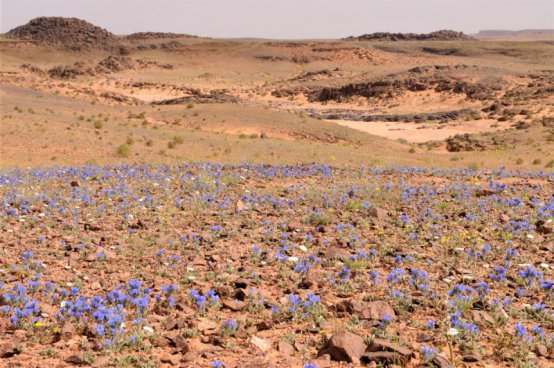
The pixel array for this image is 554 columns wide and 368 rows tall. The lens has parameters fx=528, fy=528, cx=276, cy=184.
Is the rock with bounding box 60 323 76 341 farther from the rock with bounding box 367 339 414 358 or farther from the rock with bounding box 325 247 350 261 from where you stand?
the rock with bounding box 325 247 350 261

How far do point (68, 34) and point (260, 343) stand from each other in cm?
12956

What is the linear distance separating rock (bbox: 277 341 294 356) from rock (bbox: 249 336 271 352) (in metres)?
0.10

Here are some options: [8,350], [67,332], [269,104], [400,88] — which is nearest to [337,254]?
[67,332]

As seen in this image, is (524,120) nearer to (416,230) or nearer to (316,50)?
(416,230)

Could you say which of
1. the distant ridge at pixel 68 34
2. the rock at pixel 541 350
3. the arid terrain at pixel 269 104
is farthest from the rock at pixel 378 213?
the distant ridge at pixel 68 34

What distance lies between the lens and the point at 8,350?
4211mm

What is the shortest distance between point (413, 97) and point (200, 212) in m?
56.0

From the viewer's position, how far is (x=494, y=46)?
111500mm

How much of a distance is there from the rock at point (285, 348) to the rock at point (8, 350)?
214 centimetres

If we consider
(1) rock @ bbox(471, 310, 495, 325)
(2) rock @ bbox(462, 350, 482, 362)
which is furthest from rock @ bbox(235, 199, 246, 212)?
(2) rock @ bbox(462, 350, 482, 362)

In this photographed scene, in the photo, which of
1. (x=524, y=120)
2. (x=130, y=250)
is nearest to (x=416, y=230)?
(x=130, y=250)

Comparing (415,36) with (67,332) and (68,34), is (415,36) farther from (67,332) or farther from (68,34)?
(67,332)

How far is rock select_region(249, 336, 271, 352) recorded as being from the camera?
14.6 feet

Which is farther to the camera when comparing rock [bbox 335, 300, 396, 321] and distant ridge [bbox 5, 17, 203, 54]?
distant ridge [bbox 5, 17, 203, 54]
